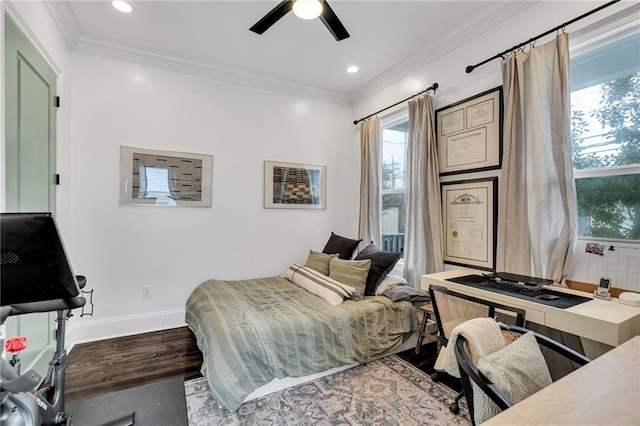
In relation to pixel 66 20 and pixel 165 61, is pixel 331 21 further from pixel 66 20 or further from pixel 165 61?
pixel 66 20

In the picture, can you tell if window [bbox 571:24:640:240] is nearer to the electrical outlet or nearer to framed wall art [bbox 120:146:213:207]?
framed wall art [bbox 120:146:213:207]

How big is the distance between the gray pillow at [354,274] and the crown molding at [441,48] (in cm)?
213

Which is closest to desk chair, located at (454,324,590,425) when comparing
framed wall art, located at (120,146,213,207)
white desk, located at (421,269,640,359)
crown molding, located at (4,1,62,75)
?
white desk, located at (421,269,640,359)

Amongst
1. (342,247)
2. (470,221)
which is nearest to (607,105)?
(470,221)

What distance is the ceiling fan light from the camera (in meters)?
1.83

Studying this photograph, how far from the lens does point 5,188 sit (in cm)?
167

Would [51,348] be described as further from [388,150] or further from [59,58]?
[388,150]

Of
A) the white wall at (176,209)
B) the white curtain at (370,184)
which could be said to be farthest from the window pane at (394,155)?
the white wall at (176,209)

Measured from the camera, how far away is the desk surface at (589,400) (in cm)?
77

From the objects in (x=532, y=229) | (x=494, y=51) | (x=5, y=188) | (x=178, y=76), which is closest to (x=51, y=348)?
(x=5, y=188)

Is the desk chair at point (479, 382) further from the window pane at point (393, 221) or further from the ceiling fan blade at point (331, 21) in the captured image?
the window pane at point (393, 221)

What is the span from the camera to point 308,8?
1.88 meters

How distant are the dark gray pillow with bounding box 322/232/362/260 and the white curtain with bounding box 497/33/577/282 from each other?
4.76 ft

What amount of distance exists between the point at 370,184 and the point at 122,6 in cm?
291
